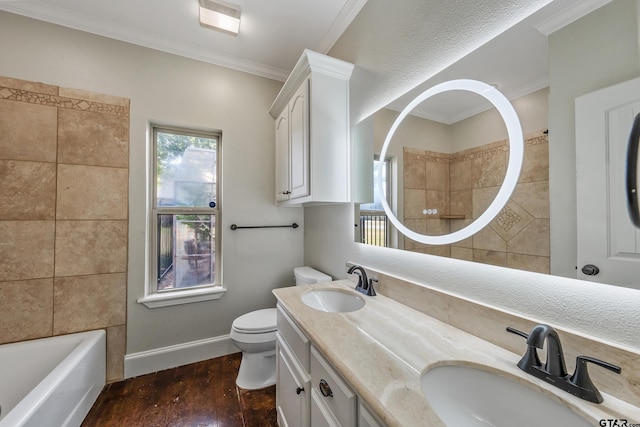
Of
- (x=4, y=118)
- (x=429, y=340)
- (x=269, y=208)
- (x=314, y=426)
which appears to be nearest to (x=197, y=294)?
(x=269, y=208)

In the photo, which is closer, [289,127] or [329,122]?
[329,122]

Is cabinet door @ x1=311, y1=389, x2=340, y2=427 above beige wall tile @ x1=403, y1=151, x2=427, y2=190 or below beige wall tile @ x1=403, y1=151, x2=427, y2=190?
below

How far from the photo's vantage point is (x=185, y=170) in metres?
2.10

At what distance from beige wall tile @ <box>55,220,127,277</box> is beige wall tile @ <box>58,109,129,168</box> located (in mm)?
449

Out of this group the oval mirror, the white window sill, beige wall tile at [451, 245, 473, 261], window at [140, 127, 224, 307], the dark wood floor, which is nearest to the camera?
the oval mirror

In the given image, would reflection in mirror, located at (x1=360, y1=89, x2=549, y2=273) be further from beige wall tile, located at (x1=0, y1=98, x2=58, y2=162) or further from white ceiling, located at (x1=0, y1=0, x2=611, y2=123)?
beige wall tile, located at (x1=0, y1=98, x2=58, y2=162)

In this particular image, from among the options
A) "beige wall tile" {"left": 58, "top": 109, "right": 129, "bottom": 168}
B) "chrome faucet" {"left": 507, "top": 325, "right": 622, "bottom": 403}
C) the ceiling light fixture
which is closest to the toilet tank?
"chrome faucet" {"left": 507, "top": 325, "right": 622, "bottom": 403}

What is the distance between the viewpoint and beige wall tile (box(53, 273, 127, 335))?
1.64 meters

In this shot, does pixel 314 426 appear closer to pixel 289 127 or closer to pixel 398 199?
pixel 398 199

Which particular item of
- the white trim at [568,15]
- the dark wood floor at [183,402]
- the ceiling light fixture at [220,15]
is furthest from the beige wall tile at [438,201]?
the ceiling light fixture at [220,15]

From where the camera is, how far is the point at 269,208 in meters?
2.29

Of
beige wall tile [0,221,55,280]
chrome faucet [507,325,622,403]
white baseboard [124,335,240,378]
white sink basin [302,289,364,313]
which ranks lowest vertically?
white baseboard [124,335,240,378]

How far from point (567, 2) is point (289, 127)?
151 centimetres

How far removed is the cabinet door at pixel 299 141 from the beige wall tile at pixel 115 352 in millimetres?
1632
